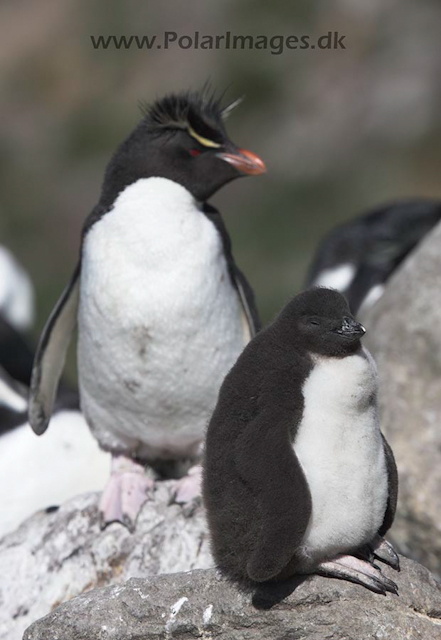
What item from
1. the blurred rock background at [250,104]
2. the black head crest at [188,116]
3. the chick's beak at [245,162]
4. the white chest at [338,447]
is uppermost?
the black head crest at [188,116]

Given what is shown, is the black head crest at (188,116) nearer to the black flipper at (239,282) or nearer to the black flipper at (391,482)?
the black flipper at (239,282)

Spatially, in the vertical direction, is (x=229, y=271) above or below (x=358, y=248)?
above

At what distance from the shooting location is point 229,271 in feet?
15.1

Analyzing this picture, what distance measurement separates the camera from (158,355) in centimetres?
436

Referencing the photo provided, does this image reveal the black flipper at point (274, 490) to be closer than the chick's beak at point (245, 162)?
Yes

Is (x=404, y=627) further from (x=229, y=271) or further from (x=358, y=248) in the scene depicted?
(x=358, y=248)

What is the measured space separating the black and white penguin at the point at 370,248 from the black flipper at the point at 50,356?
3.08 m

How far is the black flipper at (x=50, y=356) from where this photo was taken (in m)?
4.82

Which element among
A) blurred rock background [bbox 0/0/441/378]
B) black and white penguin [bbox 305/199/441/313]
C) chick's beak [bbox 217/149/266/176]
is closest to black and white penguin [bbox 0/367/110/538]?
chick's beak [bbox 217/149/266/176]

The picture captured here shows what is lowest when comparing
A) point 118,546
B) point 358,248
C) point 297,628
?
point 358,248

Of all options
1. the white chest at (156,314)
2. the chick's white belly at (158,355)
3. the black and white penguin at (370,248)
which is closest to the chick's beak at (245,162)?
the white chest at (156,314)

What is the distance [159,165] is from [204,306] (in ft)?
1.82

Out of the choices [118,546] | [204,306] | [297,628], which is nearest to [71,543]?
[118,546]

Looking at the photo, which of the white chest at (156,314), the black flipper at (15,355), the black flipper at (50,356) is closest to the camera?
the white chest at (156,314)
